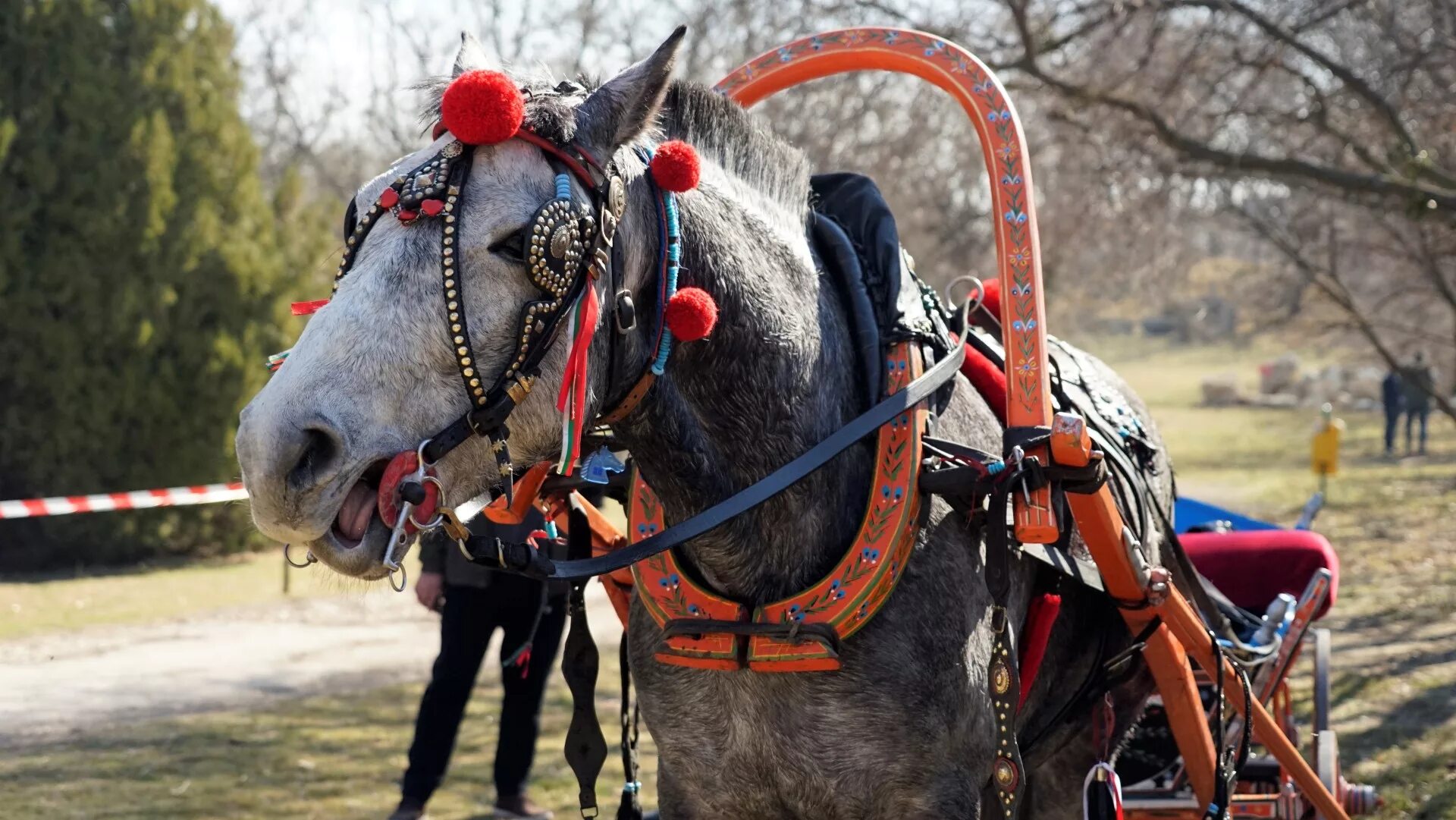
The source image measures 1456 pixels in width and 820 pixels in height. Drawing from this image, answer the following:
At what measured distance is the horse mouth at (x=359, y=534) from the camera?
1925 millimetres

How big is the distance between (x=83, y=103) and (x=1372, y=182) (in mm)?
10137

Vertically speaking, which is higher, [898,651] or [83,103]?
[83,103]

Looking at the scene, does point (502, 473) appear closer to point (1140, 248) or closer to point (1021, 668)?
point (1021, 668)

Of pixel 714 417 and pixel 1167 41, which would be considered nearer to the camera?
pixel 714 417

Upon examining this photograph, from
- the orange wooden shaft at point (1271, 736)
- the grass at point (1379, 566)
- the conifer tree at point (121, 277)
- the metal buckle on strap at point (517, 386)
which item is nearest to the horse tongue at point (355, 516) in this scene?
the metal buckle on strap at point (517, 386)

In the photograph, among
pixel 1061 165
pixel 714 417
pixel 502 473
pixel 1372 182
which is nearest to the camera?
pixel 502 473

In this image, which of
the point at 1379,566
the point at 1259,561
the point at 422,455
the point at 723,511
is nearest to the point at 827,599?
the point at 723,511

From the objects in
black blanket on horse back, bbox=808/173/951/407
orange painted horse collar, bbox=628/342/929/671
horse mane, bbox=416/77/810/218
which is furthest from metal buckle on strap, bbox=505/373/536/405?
black blanket on horse back, bbox=808/173/951/407

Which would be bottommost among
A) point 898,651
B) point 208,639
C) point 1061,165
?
point 208,639

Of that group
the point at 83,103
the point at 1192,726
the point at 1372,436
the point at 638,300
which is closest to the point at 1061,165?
the point at 83,103

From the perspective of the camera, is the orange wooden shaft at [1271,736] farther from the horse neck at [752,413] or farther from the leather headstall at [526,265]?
the leather headstall at [526,265]

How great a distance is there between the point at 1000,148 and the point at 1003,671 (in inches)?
40.8

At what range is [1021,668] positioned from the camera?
279cm

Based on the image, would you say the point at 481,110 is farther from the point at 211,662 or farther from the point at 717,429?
the point at 211,662
